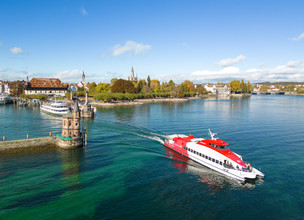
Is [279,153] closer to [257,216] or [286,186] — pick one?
[286,186]

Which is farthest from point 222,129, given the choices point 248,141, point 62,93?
point 62,93

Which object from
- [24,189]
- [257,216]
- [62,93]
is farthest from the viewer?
[62,93]

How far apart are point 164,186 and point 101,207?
927 cm

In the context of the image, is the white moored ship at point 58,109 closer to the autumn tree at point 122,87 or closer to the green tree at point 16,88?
the autumn tree at point 122,87

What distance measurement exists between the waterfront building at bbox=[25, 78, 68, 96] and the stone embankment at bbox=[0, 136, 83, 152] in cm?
14702

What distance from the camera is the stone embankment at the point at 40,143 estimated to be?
41.2 metres

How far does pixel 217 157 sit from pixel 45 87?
178 metres

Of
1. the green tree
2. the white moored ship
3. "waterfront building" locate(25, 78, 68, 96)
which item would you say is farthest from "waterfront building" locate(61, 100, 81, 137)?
the green tree

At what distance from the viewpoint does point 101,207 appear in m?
24.2

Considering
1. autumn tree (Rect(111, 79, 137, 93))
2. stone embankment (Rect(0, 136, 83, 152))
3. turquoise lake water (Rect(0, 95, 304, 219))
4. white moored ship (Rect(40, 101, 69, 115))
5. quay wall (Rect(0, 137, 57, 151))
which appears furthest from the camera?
autumn tree (Rect(111, 79, 137, 93))

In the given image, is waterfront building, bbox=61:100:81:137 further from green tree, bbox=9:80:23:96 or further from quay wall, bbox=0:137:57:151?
green tree, bbox=9:80:23:96

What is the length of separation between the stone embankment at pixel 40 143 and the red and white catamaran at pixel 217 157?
2197 cm

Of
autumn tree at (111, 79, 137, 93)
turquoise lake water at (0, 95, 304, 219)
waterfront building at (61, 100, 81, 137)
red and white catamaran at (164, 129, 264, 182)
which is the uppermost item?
autumn tree at (111, 79, 137, 93)

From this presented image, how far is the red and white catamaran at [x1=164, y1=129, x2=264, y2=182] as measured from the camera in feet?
103
